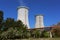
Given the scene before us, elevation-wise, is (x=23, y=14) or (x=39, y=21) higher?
(x=23, y=14)

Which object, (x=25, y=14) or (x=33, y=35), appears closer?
(x=33, y=35)

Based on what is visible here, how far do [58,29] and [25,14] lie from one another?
16320mm

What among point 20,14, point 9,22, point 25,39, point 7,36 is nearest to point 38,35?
point 25,39

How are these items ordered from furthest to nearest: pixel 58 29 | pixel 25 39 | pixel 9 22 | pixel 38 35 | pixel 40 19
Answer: pixel 40 19 < pixel 9 22 < pixel 58 29 < pixel 38 35 < pixel 25 39

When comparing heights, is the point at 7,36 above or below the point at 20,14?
below

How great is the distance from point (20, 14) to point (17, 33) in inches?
725

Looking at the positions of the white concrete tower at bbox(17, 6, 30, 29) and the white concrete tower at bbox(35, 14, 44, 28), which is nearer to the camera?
the white concrete tower at bbox(17, 6, 30, 29)

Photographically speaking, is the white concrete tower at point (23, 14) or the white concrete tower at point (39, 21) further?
the white concrete tower at point (39, 21)

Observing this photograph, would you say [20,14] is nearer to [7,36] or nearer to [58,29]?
[58,29]

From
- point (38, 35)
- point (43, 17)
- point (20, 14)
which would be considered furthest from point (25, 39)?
point (43, 17)

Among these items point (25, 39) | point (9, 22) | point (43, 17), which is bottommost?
point (25, 39)

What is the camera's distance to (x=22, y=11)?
38.2 meters

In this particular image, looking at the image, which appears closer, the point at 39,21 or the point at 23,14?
the point at 23,14

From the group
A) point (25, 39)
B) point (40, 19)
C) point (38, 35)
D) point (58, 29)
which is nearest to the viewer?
point (25, 39)
